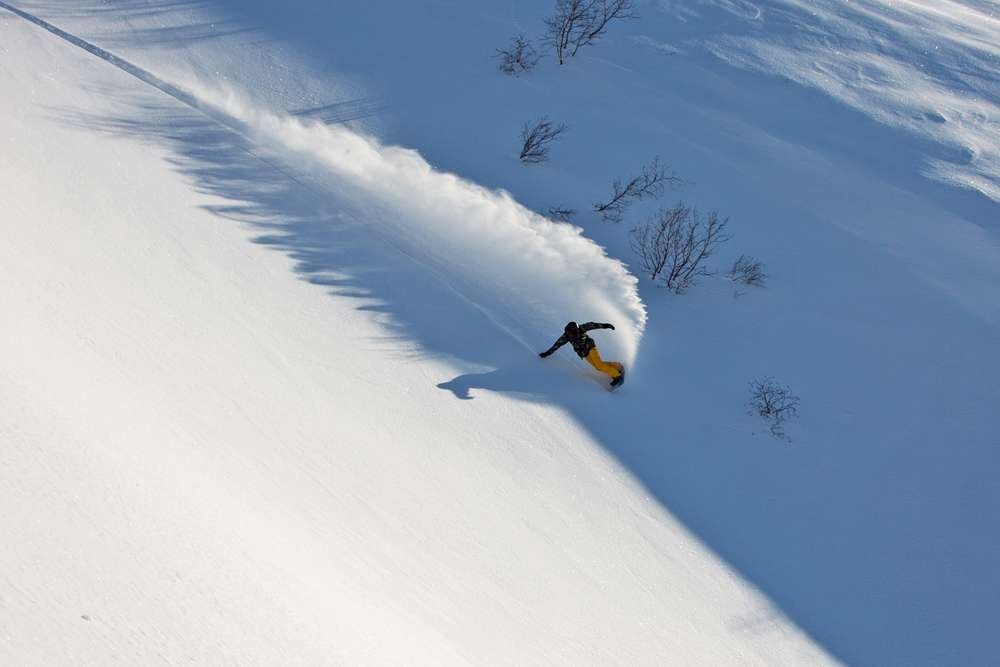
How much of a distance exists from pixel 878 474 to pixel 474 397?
633 centimetres

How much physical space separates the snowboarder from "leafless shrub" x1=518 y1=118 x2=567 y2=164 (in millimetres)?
5098

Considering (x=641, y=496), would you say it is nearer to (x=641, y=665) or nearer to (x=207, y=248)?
(x=641, y=665)

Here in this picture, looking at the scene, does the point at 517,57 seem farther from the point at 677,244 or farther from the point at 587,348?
the point at 587,348

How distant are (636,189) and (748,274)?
2.78m

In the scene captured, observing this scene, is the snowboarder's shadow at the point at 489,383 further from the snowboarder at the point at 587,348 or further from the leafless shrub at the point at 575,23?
the leafless shrub at the point at 575,23

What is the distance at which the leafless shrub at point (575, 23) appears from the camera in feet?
60.5

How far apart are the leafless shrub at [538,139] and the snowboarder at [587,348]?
510cm

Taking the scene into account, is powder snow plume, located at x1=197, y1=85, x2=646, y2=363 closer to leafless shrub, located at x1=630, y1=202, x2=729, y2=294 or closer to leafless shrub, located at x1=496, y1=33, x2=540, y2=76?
leafless shrub, located at x1=630, y1=202, x2=729, y2=294

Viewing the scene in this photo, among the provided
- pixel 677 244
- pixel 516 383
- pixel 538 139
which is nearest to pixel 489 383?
pixel 516 383

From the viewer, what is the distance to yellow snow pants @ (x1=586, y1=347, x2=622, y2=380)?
1238 cm

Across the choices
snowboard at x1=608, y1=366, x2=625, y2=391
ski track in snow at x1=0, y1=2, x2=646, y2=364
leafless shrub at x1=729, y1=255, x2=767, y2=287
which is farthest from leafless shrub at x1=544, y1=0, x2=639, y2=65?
snowboard at x1=608, y1=366, x2=625, y2=391

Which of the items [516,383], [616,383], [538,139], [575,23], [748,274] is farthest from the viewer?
[575,23]

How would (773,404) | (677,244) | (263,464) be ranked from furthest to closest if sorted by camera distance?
(677,244) → (773,404) → (263,464)

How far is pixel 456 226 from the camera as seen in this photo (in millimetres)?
14562
